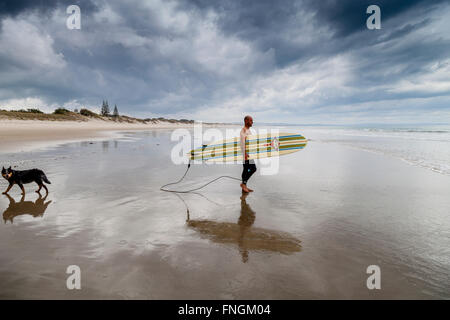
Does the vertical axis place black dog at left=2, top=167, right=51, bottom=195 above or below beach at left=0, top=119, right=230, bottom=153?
below

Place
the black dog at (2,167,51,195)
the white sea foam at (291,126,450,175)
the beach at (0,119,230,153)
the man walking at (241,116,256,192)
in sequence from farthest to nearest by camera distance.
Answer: the beach at (0,119,230,153)
the white sea foam at (291,126,450,175)
the man walking at (241,116,256,192)
the black dog at (2,167,51,195)

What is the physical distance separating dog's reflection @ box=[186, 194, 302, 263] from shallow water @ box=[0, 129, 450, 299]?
2cm

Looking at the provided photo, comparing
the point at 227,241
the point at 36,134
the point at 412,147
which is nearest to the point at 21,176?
the point at 227,241

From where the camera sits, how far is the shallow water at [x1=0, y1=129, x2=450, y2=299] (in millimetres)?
2357

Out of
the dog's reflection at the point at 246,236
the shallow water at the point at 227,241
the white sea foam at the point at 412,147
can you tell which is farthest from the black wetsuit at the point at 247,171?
the white sea foam at the point at 412,147

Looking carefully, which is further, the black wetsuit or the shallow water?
the black wetsuit

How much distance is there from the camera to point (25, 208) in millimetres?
4523

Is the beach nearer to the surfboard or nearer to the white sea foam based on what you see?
the surfboard

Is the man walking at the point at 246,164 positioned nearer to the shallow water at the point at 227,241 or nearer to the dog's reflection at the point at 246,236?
the shallow water at the point at 227,241

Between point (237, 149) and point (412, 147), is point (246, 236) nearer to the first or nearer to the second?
point (237, 149)

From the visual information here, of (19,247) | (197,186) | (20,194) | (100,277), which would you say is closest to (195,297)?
(100,277)

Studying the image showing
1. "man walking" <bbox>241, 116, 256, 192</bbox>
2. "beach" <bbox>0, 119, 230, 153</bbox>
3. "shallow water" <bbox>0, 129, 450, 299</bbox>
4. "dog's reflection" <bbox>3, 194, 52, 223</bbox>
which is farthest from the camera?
"beach" <bbox>0, 119, 230, 153</bbox>

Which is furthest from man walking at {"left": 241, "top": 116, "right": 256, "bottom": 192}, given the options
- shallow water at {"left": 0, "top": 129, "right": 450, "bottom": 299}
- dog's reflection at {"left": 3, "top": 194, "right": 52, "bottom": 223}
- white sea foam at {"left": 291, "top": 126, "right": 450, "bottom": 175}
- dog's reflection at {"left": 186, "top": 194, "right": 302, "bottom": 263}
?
white sea foam at {"left": 291, "top": 126, "right": 450, "bottom": 175}
